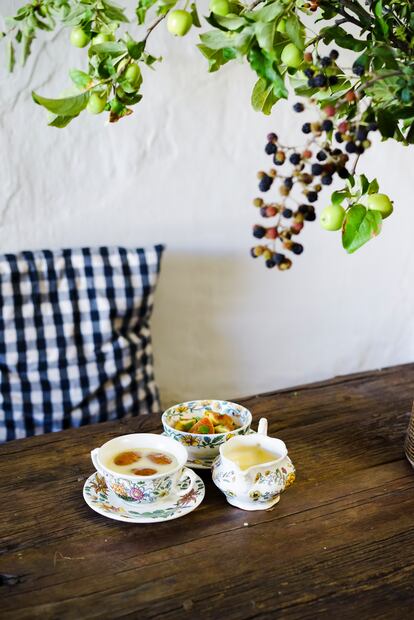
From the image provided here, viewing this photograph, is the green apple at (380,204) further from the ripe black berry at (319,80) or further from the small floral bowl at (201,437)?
the small floral bowl at (201,437)

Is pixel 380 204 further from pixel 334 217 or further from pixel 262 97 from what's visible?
pixel 262 97

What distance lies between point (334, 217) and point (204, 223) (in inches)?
46.7

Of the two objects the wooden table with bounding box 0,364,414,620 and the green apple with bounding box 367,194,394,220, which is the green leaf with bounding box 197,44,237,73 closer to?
the green apple with bounding box 367,194,394,220

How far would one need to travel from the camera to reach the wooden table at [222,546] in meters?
0.86

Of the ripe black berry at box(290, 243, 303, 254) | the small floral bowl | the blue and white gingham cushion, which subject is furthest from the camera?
the blue and white gingham cushion

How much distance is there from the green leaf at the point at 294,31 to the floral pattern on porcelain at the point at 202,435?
2.10 feet

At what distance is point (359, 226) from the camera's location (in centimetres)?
79

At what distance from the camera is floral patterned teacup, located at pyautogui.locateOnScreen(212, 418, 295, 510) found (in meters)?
1.02

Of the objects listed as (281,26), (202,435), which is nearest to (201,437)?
(202,435)

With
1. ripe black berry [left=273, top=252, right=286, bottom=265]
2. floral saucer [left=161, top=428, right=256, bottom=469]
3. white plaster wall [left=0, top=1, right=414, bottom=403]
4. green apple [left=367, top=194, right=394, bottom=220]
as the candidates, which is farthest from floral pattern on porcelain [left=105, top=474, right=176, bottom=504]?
white plaster wall [left=0, top=1, right=414, bottom=403]

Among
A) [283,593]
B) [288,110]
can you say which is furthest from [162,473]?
[288,110]

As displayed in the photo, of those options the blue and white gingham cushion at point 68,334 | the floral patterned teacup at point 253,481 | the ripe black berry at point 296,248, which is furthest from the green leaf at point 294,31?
the blue and white gingham cushion at point 68,334

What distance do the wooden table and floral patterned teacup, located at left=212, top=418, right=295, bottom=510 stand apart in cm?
2

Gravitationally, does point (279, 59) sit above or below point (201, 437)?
above
